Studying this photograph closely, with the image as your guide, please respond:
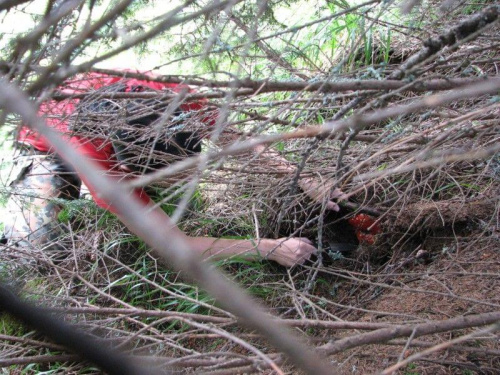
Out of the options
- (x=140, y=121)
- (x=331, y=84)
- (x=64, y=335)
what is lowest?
(x=64, y=335)

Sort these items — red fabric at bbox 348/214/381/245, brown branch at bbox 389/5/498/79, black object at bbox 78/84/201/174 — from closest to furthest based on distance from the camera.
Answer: brown branch at bbox 389/5/498/79
black object at bbox 78/84/201/174
red fabric at bbox 348/214/381/245

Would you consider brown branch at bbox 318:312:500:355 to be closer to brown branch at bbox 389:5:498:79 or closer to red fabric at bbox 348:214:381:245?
brown branch at bbox 389:5:498:79

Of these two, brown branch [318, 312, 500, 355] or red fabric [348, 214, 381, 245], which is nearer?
brown branch [318, 312, 500, 355]

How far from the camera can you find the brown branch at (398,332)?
1.09m

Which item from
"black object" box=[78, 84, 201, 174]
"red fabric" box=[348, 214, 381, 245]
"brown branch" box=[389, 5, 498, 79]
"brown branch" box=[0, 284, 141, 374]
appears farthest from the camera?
"red fabric" box=[348, 214, 381, 245]

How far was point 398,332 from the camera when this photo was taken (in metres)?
1.12

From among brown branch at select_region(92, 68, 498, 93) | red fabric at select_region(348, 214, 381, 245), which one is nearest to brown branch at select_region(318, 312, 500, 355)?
brown branch at select_region(92, 68, 498, 93)

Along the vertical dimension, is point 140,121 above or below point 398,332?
above

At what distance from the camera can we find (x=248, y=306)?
1.18 feet

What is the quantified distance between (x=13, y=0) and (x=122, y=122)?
910mm

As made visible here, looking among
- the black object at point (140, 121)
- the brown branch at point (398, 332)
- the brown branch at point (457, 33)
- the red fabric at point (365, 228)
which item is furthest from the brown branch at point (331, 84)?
the red fabric at point (365, 228)

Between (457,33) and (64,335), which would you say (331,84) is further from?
(64,335)

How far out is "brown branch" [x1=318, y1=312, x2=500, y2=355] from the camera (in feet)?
3.59

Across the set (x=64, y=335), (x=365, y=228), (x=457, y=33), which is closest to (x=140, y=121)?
(x=365, y=228)
